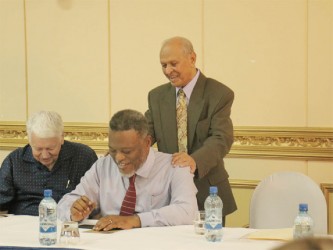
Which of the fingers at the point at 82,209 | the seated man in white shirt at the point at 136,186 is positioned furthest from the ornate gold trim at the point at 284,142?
the fingers at the point at 82,209

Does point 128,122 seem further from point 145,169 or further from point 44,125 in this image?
point 44,125

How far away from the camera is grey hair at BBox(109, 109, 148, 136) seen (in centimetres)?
318

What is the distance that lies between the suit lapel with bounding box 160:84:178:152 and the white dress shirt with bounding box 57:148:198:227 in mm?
501

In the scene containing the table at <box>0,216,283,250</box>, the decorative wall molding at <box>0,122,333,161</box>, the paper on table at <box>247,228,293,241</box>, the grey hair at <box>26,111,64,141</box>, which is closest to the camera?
the table at <box>0,216,283,250</box>

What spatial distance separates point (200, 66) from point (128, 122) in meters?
2.26

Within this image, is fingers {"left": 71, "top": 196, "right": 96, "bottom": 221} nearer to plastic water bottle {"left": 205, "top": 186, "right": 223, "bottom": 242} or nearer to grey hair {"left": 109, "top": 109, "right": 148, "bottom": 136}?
grey hair {"left": 109, "top": 109, "right": 148, "bottom": 136}

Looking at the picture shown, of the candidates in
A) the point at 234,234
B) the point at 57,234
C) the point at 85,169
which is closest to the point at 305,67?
the point at 85,169

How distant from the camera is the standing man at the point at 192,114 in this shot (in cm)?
370

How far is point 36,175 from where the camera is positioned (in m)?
3.71

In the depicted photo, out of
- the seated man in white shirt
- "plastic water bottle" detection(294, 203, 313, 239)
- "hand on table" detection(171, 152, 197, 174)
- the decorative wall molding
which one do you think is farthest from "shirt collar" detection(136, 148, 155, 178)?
the decorative wall molding

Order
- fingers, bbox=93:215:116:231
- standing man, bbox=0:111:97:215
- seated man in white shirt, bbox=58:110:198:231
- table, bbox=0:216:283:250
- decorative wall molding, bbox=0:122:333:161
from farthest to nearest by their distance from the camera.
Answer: decorative wall molding, bbox=0:122:333:161
standing man, bbox=0:111:97:215
seated man in white shirt, bbox=58:110:198:231
fingers, bbox=93:215:116:231
table, bbox=0:216:283:250

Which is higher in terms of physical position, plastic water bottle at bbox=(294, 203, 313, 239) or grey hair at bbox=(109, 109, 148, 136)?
grey hair at bbox=(109, 109, 148, 136)

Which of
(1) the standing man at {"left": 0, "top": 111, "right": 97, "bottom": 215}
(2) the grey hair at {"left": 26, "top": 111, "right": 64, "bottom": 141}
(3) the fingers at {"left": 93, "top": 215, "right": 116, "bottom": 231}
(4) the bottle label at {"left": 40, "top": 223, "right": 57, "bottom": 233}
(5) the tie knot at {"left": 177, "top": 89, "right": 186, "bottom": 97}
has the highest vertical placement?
(5) the tie knot at {"left": 177, "top": 89, "right": 186, "bottom": 97}

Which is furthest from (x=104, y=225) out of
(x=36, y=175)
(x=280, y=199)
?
(x=280, y=199)
